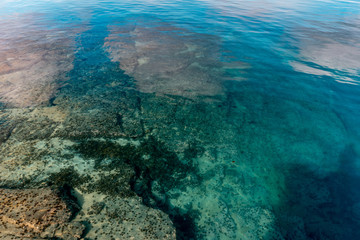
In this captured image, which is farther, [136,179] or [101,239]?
[136,179]

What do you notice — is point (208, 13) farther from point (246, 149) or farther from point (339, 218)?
point (339, 218)

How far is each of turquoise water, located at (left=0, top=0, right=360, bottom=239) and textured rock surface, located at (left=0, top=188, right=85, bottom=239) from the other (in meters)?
0.17

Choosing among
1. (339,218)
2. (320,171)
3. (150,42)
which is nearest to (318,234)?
(339,218)

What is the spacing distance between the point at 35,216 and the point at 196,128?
2.83m

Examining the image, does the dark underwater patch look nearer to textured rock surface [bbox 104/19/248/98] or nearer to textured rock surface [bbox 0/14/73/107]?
textured rock surface [bbox 104/19/248/98]

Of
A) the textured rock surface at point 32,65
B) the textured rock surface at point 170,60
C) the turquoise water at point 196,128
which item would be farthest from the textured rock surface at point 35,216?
the textured rock surface at point 170,60

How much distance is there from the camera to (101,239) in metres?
2.20

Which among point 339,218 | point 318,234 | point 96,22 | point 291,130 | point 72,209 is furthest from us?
point 96,22

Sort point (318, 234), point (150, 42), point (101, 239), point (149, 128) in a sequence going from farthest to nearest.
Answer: point (150, 42), point (149, 128), point (318, 234), point (101, 239)

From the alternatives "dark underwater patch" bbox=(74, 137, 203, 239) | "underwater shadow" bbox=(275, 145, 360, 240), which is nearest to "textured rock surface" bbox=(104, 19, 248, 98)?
"dark underwater patch" bbox=(74, 137, 203, 239)

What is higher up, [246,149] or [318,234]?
[246,149]

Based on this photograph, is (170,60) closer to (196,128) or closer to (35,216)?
(196,128)

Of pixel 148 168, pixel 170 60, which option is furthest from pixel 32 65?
pixel 148 168

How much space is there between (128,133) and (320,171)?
3534 mm
